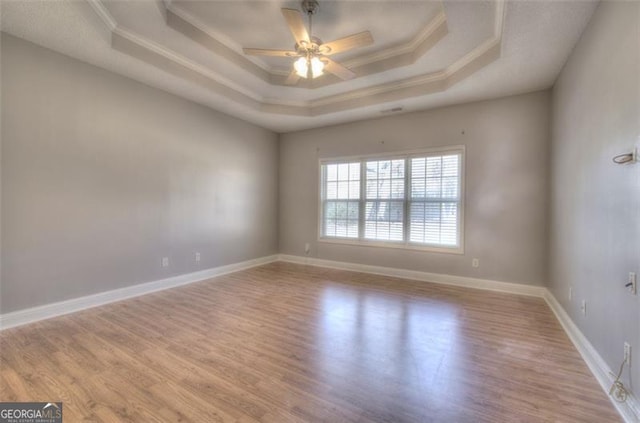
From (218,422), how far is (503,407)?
1.68 metres

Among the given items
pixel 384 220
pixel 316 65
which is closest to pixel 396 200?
pixel 384 220

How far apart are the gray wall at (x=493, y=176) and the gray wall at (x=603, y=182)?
768 mm

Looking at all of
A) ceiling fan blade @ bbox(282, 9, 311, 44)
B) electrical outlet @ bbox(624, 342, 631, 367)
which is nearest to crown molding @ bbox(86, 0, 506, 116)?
ceiling fan blade @ bbox(282, 9, 311, 44)

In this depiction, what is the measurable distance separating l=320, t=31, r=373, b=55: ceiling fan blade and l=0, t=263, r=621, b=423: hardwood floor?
8.80 ft

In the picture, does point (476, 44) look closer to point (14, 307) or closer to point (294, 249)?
point (294, 249)

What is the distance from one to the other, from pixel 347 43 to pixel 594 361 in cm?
324

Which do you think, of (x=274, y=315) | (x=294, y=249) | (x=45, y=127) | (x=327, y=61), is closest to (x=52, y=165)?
(x=45, y=127)

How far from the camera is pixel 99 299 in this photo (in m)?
3.34

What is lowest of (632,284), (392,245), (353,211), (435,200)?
(392,245)

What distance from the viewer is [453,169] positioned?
434 centimetres

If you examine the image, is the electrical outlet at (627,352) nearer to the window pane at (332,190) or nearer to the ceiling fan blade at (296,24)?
the ceiling fan blade at (296,24)

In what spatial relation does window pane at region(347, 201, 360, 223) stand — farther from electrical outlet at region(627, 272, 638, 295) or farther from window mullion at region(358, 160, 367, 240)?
electrical outlet at region(627, 272, 638, 295)

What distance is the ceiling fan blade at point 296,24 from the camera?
2.22 metres

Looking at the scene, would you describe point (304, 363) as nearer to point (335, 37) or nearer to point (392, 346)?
point (392, 346)
